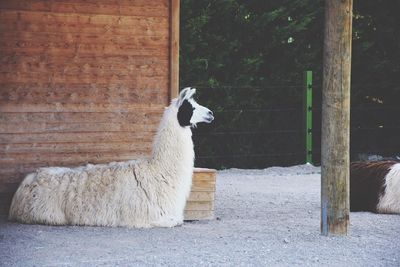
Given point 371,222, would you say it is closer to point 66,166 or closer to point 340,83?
point 340,83

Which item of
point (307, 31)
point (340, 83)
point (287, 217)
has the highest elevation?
point (307, 31)

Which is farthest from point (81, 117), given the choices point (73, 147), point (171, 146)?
point (171, 146)

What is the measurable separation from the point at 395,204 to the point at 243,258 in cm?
320

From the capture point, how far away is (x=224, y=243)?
735 centimetres

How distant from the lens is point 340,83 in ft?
24.8

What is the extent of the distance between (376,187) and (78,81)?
346 cm

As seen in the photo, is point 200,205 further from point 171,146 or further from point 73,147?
point 73,147

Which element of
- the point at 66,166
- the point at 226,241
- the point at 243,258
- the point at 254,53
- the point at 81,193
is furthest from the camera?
the point at 254,53

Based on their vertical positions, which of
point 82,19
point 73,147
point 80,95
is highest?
point 82,19

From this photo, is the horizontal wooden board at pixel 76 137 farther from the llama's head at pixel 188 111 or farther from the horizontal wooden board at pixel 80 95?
the llama's head at pixel 188 111

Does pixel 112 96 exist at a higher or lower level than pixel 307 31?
lower

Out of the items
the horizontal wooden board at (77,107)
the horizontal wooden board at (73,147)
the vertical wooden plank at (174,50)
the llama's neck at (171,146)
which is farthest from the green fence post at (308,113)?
the llama's neck at (171,146)

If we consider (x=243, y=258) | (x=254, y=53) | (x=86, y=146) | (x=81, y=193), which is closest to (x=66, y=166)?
(x=86, y=146)

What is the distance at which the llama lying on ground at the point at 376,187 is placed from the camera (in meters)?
9.31
